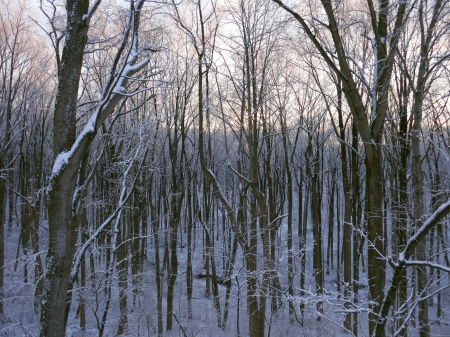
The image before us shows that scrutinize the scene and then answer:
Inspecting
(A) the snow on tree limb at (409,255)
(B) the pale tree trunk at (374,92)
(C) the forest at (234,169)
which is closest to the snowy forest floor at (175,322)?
(C) the forest at (234,169)

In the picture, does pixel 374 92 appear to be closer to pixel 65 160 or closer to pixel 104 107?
pixel 104 107

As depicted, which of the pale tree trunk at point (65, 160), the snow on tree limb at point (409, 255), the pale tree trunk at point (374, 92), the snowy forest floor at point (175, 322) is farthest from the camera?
the snowy forest floor at point (175, 322)

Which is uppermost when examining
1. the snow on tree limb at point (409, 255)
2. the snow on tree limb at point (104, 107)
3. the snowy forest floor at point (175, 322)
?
the snow on tree limb at point (104, 107)

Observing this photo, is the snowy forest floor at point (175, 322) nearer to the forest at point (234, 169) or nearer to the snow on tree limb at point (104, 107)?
the forest at point (234, 169)

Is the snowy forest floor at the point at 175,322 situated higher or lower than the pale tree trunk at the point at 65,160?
lower

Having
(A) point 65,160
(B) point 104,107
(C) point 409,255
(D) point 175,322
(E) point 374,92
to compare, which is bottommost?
(D) point 175,322

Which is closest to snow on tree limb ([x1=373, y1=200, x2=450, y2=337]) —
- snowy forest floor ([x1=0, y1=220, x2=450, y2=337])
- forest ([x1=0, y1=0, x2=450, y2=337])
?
forest ([x1=0, y1=0, x2=450, y2=337])

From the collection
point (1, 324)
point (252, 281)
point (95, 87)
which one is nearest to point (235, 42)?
point (95, 87)

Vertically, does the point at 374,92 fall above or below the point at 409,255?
above

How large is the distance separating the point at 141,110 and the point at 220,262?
1323 centimetres

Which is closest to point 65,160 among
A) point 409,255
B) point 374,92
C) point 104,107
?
point 104,107

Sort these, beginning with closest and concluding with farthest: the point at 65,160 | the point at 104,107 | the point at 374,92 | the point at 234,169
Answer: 1. the point at 65,160
2. the point at 104,107
3. the point at 374,92
4. the point at 234,169

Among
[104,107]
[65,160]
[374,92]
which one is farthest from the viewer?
[374,92]

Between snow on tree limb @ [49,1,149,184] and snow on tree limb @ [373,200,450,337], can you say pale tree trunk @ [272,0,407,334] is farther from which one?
snow on tree limb @ [49,1,149,184]
